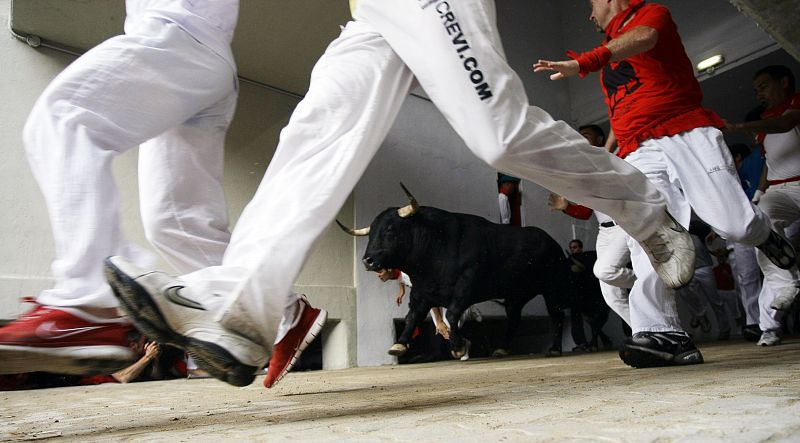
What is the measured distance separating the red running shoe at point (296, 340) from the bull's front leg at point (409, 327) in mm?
4213

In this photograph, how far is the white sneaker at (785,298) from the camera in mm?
4465

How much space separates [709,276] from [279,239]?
8.43m

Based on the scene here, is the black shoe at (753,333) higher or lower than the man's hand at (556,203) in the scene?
lower

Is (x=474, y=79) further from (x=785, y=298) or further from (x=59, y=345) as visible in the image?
(x=785, y=298)

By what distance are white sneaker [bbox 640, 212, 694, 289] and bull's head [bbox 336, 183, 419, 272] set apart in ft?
13.6

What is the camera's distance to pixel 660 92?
319cm

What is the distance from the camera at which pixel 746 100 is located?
9.48 m

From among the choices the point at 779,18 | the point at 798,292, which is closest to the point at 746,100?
the point at 798,292

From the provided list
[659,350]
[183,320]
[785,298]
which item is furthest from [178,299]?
[785,298]

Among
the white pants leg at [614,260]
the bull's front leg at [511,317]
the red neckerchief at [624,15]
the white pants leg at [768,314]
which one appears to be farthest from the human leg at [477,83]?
the bull's front leg at [511,317]

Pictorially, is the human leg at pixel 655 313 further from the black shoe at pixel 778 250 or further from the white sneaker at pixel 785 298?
the white sneaker at pixel 785 298

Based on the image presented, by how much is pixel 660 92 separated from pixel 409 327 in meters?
3.95

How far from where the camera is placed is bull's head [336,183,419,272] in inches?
254

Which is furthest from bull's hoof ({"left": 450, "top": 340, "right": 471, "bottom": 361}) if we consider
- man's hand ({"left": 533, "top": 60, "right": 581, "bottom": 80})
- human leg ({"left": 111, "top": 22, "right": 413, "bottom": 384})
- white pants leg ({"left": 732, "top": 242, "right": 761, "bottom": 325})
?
human leg ({"left": 111, "top": 22, "right": 413, "bottom": 384})
